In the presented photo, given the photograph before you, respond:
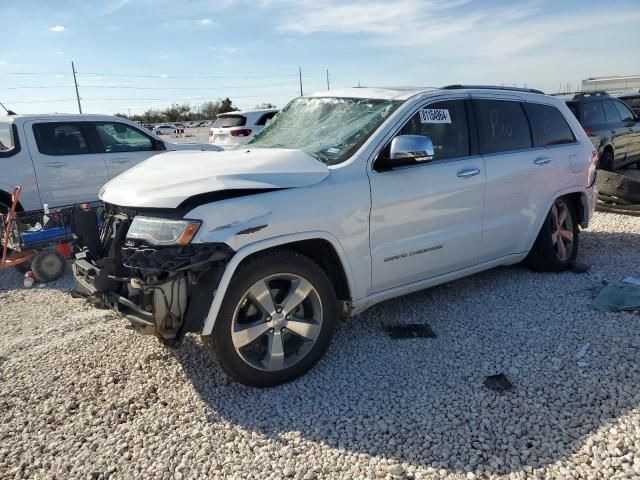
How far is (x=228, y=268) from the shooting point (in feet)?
10.3

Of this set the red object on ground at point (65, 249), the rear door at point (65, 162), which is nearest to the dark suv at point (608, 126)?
the rear door at point (65, 162)

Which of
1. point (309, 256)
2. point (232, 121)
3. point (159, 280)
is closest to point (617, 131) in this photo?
point (232, 121)

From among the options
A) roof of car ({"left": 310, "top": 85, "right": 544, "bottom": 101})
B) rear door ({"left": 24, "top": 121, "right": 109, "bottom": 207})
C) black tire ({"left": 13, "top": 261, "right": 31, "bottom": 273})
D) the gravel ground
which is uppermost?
roof of car ({"left": 310, "top": 85, "right": 544, "bottom": 101})

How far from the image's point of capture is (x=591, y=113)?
9.90 metres

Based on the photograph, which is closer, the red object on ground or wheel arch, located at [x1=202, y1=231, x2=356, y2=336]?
wheel arch, located at [x1=202, y1=231, x2=356, y2=336]

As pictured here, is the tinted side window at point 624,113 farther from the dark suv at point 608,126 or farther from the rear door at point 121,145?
the rear door at point 121,145

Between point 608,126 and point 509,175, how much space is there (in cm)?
685

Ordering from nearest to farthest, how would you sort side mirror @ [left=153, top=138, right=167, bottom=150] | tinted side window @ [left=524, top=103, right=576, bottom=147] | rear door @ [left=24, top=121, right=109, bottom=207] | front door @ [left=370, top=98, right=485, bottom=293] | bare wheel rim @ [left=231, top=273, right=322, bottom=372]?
1. bare wheel rim @ [left=231, top=273, right=322, bottom=372]
2. front door @ [left=370, top=98, right=485, bottom=293]
3. tinted side window @ [left=524, top=103, right=576, bottom=147]
4. rear door @ [left=24, top=121, right=109, bottom=207]
5. side mirror @ [left=153, top=138, right=167, bottom=150]

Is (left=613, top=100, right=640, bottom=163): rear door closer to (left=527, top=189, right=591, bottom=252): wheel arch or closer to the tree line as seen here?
(left=527, top=189, right=591, bottom=252): wheel arch

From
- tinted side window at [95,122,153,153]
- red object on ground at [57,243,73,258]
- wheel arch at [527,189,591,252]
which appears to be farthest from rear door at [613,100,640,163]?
red object on ground at [57,243,73,258]

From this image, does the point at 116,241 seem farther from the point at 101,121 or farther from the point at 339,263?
the point at 101,121

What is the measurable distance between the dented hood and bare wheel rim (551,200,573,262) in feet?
9.46

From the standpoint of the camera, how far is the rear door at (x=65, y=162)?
7.79m

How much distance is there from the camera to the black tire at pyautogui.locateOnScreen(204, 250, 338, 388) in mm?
3215
